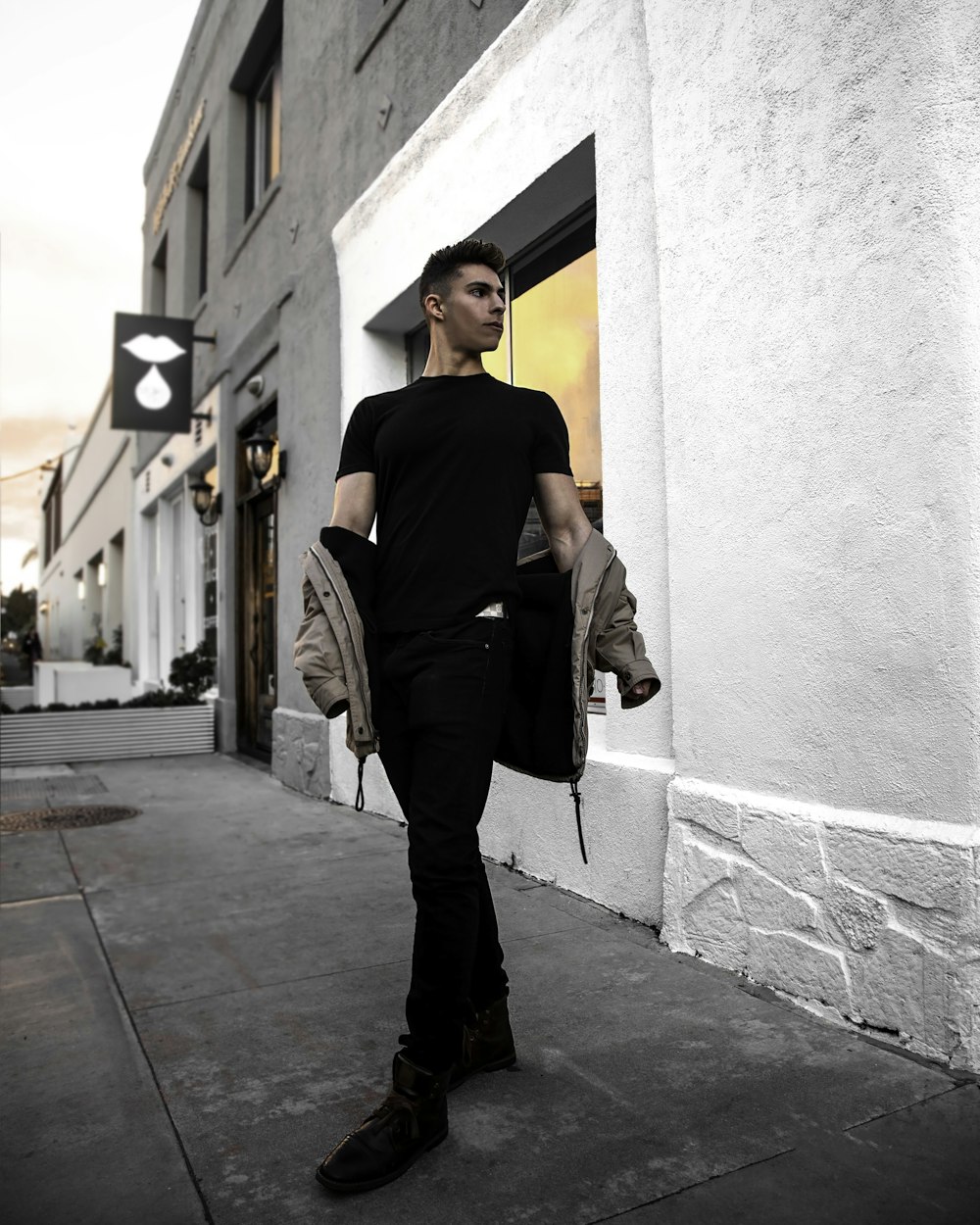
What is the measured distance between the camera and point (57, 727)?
9695 mm

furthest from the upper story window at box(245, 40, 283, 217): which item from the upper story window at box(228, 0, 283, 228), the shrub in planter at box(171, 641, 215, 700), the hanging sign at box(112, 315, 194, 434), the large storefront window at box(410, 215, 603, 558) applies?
the large storefront window at box(410, 215, 603, 558)

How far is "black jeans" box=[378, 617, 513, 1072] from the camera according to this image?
84.2 inches

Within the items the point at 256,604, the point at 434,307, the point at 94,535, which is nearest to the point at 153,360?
the point at 256,604

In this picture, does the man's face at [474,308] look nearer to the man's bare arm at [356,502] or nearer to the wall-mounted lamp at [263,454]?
the man's bare arm at [356,502]

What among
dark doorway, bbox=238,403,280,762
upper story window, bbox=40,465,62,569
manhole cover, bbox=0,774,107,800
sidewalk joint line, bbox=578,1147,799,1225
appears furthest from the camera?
upper story window, bbox=40,465,62,569

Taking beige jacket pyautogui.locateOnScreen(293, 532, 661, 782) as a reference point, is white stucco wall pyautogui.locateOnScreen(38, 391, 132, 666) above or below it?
above

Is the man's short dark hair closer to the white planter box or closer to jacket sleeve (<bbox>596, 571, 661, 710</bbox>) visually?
jacket sleeve (<bbox>596, 571, 661, 710</bbox>)

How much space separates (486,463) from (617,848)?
2043mm

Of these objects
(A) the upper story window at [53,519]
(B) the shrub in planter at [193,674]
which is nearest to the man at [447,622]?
(B) the shrub in planter at [193,674]

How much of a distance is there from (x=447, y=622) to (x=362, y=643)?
0.21 metres

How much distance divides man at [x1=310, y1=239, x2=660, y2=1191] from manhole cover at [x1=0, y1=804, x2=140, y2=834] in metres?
4.52

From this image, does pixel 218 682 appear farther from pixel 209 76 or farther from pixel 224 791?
pixel 209 76

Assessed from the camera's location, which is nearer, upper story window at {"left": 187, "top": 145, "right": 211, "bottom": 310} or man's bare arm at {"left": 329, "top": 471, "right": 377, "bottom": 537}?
man's bare arm at {"left": 329, "top": 471, "right": 377, "bottom": 537}

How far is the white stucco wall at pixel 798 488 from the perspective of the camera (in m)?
2.56
